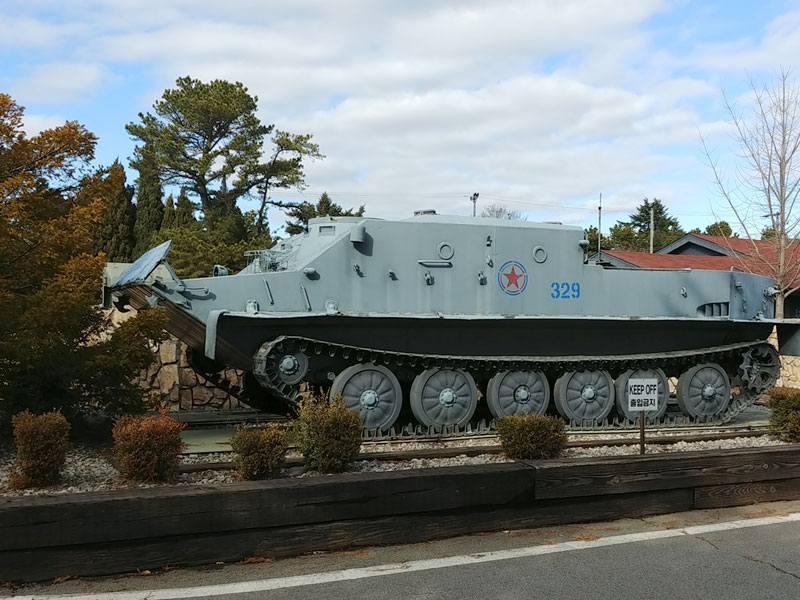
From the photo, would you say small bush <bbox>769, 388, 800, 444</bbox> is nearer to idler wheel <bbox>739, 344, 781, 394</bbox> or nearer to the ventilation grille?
the ventilation grille

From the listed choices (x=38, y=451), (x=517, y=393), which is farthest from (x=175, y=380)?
(x=38, y=451)

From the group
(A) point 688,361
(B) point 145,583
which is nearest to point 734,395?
(A) point 688,361

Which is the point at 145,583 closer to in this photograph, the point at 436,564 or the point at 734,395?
the point at 436,564

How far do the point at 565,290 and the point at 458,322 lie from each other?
191cm

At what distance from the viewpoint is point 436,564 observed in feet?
16.9

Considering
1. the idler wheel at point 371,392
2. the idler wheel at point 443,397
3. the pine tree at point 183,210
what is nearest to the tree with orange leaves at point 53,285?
the idler wheel at point 371,392

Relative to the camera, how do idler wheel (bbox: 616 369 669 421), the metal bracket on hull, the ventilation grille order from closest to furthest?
the metal bracket on hull
idler wheel (bbox: 616 369 669 421)
the ventilation grille

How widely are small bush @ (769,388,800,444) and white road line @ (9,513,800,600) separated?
8.70ft

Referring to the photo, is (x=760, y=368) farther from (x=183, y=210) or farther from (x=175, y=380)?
(x=183, y=210)

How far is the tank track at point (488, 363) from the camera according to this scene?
961 cm

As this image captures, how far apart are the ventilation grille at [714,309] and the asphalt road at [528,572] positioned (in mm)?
6494

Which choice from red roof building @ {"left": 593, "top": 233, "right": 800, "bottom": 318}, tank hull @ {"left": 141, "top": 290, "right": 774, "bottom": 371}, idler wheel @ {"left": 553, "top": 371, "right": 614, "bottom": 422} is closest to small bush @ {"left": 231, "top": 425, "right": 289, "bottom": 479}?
tank hull @ {"left": 141, "top": 290, "right": 774, "bottom": 371}

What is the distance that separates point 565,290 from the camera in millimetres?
11297

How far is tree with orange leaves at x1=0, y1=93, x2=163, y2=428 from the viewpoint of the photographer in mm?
8148
